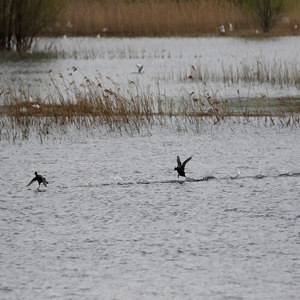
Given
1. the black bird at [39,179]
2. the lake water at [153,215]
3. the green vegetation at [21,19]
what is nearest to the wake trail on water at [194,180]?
the lake water at [153,215]

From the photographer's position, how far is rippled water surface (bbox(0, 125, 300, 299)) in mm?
3078

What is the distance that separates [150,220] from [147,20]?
17.0 metres

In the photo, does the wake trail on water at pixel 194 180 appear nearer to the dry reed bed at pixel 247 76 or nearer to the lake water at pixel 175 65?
the lake water at pixel 175 65

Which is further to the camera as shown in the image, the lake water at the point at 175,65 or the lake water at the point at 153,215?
the lake water at the point at 175,65

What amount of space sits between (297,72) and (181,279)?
8.46 meters

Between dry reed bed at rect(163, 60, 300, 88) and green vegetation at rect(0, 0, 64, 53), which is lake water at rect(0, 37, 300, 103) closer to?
dry reed bed at rect(163, 60, 300, 88)

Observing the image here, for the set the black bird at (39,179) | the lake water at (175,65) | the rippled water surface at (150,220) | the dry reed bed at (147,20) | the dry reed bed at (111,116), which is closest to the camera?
the rippled water surface at (150,220)

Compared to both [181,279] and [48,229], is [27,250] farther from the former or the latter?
[181,279]

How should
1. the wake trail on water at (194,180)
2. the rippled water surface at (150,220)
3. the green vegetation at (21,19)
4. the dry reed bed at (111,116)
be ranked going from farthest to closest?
the green vegetation at (21,19), the dry reed bed at (111,116), the wake trail on water at (194,180), the rippled water surface at (150,220)

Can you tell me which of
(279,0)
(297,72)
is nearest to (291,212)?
(297,72)

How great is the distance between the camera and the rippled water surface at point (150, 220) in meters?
3.08

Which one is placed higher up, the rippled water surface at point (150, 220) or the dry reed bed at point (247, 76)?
the dry reed bed at point (247, 76)

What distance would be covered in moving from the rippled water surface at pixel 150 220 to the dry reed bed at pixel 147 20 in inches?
547

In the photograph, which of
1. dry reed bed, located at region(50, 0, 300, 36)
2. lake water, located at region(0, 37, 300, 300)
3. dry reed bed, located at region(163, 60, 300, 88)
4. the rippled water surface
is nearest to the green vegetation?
dry reed bed, located at region(50, 0, 300, 36)
